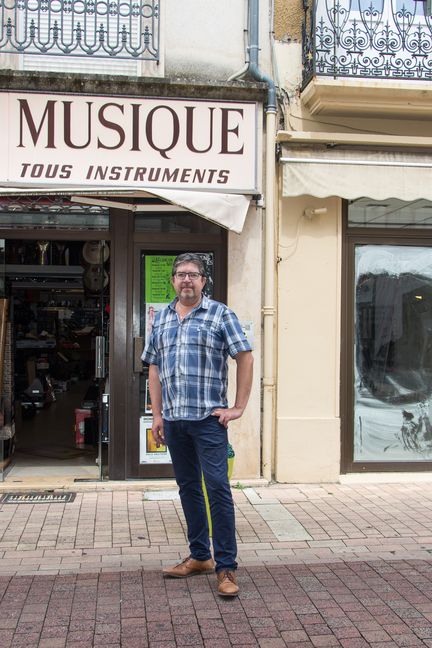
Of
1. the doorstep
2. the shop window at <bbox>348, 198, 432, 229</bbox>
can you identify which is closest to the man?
the doorstep

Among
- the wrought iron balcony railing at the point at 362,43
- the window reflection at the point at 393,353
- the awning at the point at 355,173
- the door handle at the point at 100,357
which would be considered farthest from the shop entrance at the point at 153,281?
the wrought iron balcony railing at the point at 362,43

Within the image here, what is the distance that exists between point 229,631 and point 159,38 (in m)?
5.50

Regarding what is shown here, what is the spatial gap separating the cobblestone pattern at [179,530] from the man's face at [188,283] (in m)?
1.88

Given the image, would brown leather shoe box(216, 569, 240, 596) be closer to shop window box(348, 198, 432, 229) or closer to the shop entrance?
the shop entrance

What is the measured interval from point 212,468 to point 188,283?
1165mm

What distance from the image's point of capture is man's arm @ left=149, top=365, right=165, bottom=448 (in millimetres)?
4402

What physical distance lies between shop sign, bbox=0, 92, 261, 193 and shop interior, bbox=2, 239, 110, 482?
1.03 meters

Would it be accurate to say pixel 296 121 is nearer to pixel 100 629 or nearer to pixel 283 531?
pixel 283 531

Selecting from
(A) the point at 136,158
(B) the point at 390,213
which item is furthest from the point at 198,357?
(B) the point at 390,213

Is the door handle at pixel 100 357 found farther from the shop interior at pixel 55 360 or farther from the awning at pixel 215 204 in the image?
the awning at pixel 215 204

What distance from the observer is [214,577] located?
432cm

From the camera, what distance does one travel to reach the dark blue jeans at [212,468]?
4.09 meters

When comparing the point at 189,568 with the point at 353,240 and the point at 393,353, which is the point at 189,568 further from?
the point at 353,240

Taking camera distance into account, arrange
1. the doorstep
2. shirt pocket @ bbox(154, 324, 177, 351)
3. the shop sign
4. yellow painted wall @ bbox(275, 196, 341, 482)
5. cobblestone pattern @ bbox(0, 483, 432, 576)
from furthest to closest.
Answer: yellow painted wall @ bbox(275, 196, 341, 482), the doorstep, the shop sign, cobblestone pattern @ bbox(0, 483, 432, 576), shirt pocket @ bbox(154, 324, 177, 351)
